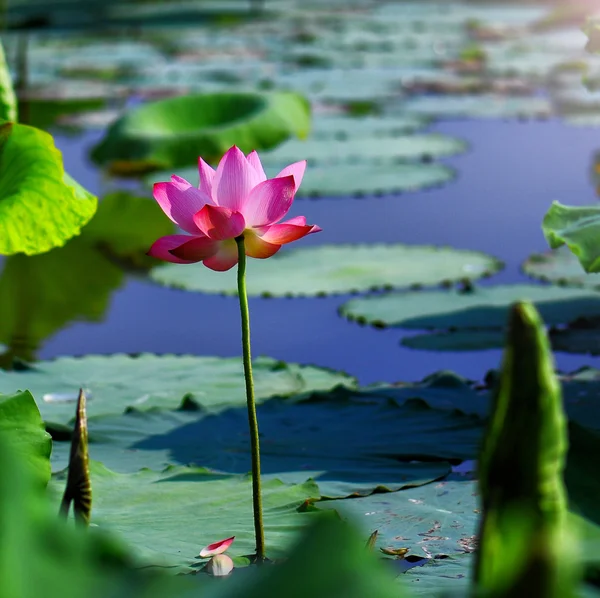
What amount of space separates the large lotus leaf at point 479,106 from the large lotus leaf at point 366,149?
2.09 ft

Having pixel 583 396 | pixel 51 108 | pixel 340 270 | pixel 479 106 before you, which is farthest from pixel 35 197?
pixel 51 108

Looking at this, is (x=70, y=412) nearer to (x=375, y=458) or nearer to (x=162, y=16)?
(x=375, y=458)

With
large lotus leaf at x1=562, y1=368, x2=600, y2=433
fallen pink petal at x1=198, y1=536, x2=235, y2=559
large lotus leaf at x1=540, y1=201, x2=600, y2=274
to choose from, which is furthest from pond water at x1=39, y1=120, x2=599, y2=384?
fallen pink petal at x1=198, y1=536, x2=235, y2=559

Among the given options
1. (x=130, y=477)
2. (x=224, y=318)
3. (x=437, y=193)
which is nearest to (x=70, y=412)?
(x=130, y=477)

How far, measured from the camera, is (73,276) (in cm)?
241

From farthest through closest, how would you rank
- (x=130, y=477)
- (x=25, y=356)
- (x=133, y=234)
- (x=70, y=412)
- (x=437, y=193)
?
(x=437, y=193) → (x=133, y=234) → (x=25, y=356) → (x=70, y=412) → (x=130, y=477)

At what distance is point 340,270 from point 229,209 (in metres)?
1.34

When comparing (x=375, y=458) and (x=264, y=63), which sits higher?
(x=375, y=458)

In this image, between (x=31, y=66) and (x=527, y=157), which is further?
(x=31, y=66)

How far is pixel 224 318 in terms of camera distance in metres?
2.09

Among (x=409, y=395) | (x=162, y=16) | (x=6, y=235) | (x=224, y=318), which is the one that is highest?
(x=6, y=235)

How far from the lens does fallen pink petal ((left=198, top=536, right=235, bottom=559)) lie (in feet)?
3.20

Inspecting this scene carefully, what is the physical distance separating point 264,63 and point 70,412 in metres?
5.05

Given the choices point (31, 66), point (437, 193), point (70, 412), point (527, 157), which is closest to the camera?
point (70, 412)
